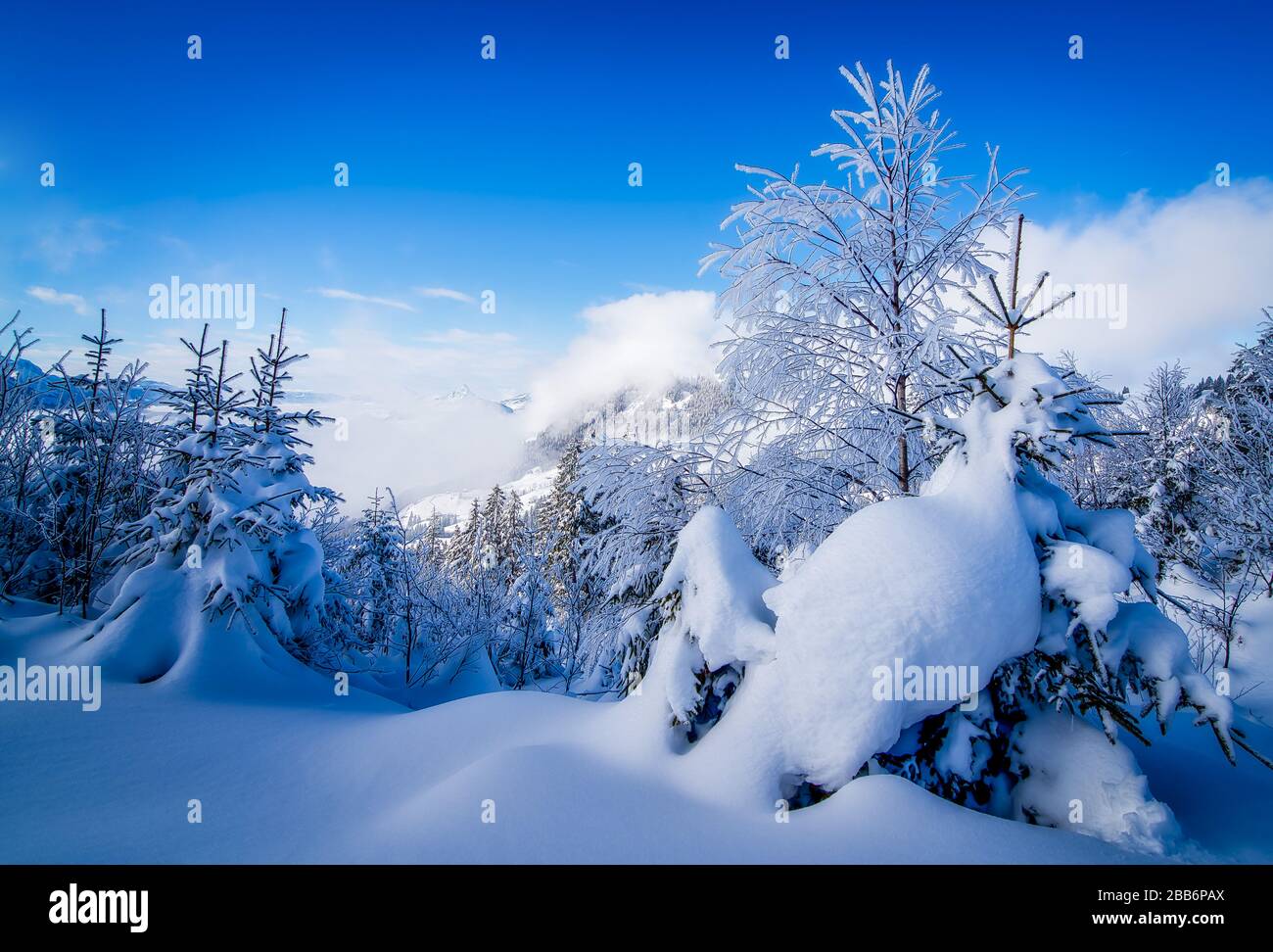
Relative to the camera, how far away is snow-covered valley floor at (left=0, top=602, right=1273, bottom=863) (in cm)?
281

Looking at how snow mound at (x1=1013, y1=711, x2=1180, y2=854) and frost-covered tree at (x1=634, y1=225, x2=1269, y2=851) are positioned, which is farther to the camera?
frost-covered tree at (x1=634, y1=225, x2=1269, y2=851)

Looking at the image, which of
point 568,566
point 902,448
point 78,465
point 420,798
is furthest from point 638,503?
point 568,566

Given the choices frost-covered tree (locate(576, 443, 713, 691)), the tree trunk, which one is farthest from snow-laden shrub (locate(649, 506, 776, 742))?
the tree trunk

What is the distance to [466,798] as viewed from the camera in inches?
129

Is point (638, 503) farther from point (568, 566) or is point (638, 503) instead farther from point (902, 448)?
point (568, 566)

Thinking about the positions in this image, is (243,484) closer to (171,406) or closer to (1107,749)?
(171,406)

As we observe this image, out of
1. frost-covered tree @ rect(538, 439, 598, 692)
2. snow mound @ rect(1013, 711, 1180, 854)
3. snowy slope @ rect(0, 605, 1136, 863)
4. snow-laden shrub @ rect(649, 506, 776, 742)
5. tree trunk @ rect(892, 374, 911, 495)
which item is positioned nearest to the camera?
snowy slope @ rect(0, 605, 1136, 863)

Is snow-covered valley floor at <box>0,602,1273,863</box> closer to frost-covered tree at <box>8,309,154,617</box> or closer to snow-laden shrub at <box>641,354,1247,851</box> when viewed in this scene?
snow-laden shrub at <box>641,354,1247,851</box>

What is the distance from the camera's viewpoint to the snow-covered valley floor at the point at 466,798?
110 inches

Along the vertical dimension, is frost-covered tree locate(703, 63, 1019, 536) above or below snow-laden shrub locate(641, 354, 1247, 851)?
above

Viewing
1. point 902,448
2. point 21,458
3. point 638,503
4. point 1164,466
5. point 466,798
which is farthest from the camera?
point 1164,466

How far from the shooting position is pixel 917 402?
5891 millimetres

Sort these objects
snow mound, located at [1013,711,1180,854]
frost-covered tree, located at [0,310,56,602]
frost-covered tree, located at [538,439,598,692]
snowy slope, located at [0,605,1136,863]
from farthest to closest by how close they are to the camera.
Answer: frost-covered tree, located at [538,439,598,692], frost-covered tree, located at [0,310,56,602], snow mound, located at [1013,711,1180,854], snowy slope, located at [0,605,1136,863]

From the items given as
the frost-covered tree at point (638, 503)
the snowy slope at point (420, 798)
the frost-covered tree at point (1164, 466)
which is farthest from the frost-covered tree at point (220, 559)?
the frost-covered tree at point (1164, 466)
